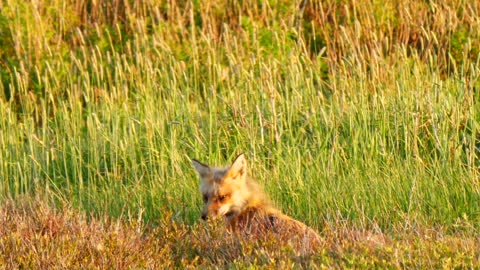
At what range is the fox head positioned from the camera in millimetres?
7324

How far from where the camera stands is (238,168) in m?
7.51

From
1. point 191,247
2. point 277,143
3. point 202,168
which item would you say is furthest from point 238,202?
point 277,143

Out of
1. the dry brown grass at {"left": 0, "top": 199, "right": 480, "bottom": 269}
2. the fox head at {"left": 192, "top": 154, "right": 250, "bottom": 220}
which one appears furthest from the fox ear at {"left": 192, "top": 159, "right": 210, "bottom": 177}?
the dry brown grass at {"left": 0, "top": 199, "right": 480, "bottom": 269}

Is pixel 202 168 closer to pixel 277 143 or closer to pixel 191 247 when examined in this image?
pixel 191 247

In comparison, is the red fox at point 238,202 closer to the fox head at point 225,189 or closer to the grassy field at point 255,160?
the fox head at point 225,189

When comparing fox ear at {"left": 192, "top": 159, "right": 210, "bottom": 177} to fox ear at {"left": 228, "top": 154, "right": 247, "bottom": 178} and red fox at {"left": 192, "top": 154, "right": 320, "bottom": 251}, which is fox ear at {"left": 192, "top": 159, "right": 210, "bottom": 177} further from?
fox ear at {"left": 228, "top": 154, "right": 247, "bottom": 178}

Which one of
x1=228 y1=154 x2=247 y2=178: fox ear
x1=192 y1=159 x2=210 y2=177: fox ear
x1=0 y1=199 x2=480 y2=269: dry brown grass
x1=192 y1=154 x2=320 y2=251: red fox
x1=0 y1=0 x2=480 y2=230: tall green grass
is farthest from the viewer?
x1=0 y1=0 x2=480 y2=230: tall green grass

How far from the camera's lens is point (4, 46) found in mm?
12617

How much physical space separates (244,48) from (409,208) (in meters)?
5.24

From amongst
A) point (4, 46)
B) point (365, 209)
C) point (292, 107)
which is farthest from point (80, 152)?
point (4, 46)

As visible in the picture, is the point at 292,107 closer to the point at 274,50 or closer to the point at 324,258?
the point at 274,50

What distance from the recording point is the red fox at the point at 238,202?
7047 mm

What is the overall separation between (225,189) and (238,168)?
0.78 feet

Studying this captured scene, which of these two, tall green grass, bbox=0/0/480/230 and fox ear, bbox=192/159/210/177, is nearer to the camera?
fox ear, bbox=192/159/210/177
